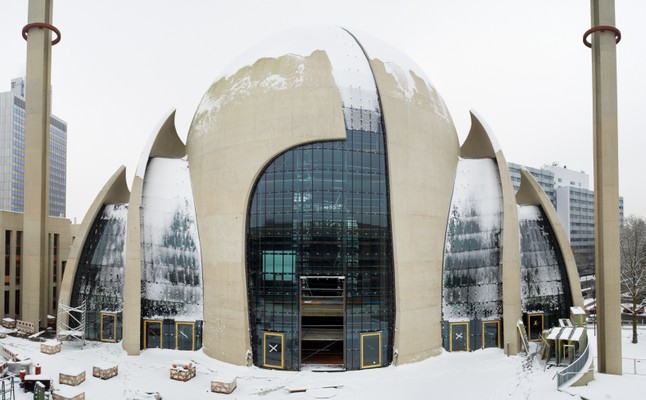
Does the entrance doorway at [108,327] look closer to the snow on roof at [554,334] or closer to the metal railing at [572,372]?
the metal railing at [572,372]

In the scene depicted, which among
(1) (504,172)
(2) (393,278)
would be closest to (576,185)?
(1) (504,172)

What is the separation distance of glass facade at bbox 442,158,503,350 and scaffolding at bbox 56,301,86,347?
77.7 feet

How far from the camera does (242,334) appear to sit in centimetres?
2392

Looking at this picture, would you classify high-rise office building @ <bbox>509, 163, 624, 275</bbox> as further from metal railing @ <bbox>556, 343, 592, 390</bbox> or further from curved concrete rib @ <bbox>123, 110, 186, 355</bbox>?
curved concrete rib @ <bbox>123, 110, 186, 355</bbox>

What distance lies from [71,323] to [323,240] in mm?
18635

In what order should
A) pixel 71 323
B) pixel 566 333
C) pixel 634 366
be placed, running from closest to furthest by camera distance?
pixel 634 366, pixel 566 333, pixel 71 323

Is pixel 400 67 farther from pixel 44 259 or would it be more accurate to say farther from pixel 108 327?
pixel 44 259

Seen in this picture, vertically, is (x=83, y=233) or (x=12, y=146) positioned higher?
(x=12, y=146)

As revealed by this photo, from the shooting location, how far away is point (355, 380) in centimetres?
2170

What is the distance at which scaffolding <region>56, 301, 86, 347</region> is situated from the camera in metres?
27.2

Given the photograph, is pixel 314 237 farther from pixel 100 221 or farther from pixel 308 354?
Answer: pixel 100 221

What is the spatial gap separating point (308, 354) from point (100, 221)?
56.7 ft

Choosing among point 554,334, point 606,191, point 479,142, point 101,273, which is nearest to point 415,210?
point 479,142

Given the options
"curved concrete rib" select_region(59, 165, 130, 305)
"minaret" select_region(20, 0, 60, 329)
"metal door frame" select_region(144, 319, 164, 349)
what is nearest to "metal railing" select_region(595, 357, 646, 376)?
"metal door frame" select_region(144, 319, 164, 349)
